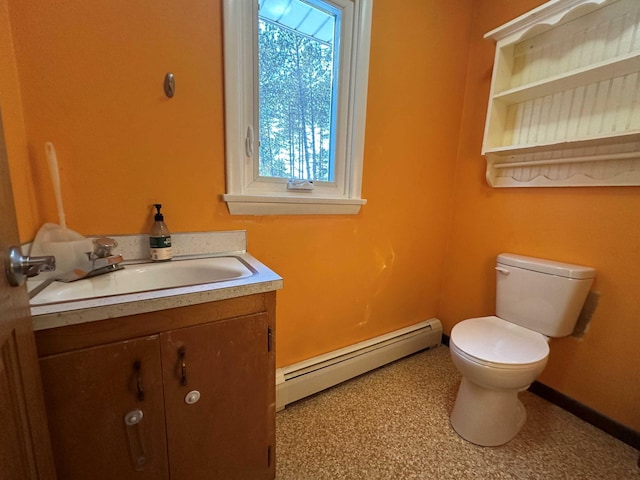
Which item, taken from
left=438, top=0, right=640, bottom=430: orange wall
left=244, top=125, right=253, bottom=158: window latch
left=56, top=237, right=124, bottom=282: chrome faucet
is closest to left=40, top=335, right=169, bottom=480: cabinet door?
left=56, top=237, right=124, bottom=282: chrome faucet

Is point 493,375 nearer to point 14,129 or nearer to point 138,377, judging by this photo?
point 138,377

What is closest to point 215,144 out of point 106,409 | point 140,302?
point 140,302

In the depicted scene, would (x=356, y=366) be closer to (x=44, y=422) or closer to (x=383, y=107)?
(x=44, y=422)

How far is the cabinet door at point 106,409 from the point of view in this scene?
2.05ft

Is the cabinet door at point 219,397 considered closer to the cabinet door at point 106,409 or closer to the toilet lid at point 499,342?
the cabinet door at point 106,409

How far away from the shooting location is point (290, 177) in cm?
132

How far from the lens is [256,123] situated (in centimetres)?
118

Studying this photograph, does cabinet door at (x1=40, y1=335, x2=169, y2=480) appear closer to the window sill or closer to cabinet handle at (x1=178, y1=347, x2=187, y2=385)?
cabinet handle at (x1=178, y1=347, x2=187, y2=385)

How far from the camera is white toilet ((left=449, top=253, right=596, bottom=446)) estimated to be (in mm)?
1109

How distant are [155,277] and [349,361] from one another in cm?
110

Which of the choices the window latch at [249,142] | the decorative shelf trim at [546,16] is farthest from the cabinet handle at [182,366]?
the decorative shelf trim at [546,16]

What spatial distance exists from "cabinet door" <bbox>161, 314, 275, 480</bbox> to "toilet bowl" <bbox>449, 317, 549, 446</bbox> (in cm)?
85

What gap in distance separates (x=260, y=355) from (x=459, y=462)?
0.99 meters

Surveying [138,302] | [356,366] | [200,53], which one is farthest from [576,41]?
[138,302]
